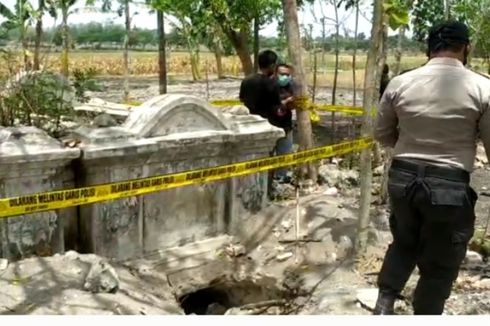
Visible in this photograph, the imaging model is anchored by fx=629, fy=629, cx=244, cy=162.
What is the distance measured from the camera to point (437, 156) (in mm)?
3354

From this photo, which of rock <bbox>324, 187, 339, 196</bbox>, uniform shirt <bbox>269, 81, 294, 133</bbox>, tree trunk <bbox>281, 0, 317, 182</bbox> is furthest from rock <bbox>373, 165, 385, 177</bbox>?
uniform shirt <bbox>269, 81, 294, 133</bbox>

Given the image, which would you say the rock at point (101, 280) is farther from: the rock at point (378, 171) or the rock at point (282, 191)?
the rock at point (378, 171)

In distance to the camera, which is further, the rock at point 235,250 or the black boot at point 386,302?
the rock at point 235,250

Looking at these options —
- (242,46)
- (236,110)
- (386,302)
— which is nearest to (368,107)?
(236,110)

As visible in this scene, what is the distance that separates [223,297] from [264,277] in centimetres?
58

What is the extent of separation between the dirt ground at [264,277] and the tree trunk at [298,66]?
0.63 metres

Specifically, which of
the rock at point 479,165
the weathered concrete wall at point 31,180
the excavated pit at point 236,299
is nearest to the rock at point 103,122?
the weathered concrete wall at point 31,180

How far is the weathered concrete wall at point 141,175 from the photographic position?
15.8 feet

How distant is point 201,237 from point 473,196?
127 inches

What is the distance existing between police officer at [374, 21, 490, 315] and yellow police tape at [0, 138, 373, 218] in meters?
1.86

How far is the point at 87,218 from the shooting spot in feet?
17.3

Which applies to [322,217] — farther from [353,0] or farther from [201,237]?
[353,0]
